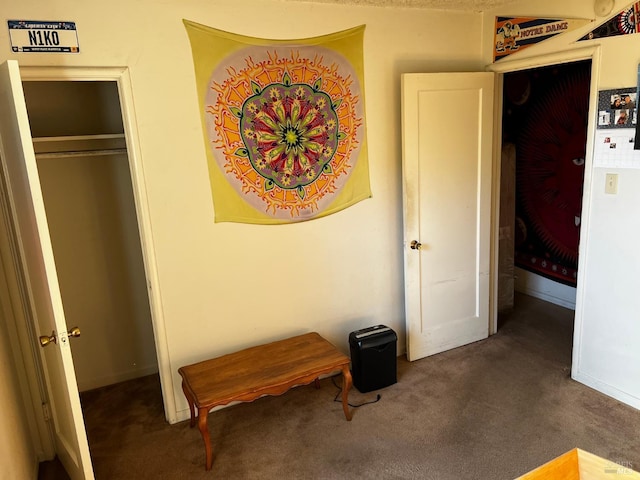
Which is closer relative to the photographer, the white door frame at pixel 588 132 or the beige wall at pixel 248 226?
the beige wall at pixel 248 226

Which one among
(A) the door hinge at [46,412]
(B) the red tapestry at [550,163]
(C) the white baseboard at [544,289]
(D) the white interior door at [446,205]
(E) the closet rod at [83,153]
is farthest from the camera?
(C) the white baseboard at [544,289]

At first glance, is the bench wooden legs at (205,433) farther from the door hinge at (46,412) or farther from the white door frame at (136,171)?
the door hinge at (46,412)

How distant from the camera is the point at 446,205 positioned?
10.9 feet

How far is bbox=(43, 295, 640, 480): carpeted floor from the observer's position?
2.40 metres

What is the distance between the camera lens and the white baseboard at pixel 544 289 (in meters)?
4.18

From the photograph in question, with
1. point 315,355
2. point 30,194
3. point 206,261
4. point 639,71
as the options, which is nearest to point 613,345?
point 639,71

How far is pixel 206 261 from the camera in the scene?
277cm

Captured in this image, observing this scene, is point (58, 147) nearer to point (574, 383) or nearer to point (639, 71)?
point (639, 71)

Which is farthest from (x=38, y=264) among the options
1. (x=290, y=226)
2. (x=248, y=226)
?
(x=290, y=226)

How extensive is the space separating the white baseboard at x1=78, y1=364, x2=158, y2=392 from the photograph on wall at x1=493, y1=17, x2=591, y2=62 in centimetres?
319


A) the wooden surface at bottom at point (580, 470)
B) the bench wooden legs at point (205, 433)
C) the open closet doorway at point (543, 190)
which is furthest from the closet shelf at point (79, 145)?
the open closet doorway at point (543, 190)

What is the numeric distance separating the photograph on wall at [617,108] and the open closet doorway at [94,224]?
2752mm

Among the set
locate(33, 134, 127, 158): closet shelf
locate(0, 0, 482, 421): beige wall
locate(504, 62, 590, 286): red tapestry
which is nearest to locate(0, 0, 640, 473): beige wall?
locate(0, 0, 482, 421): beige wall

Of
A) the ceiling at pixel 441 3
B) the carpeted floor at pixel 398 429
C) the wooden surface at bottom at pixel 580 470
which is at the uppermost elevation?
the ceiling at pixel 441 3
